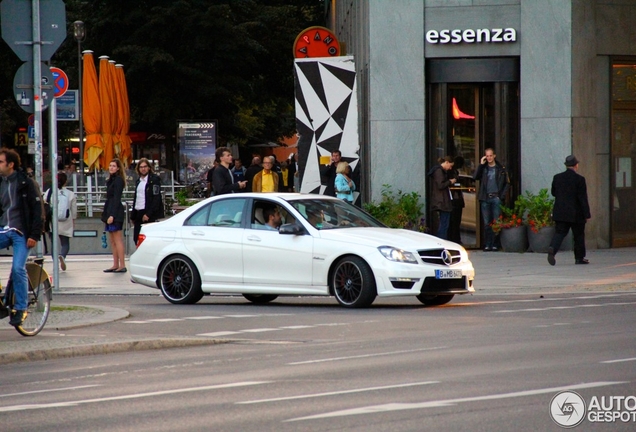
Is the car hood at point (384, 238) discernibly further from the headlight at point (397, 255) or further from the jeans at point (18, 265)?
the jeans at point (18, 265)

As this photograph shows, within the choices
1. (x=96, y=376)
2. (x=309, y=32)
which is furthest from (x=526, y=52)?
(x=96, y=376)

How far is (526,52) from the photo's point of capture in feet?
80.3

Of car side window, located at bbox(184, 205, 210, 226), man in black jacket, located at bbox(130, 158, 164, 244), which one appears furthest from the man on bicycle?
man in black jacket, located at bbox(130, 158, 164, 244)

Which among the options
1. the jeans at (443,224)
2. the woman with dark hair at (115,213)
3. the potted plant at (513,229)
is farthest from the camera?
the potted plant at (513,229)

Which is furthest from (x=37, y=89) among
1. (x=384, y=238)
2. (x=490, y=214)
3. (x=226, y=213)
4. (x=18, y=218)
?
(x=490, y=214)

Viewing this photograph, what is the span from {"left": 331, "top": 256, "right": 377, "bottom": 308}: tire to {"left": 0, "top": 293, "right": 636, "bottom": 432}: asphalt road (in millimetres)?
363

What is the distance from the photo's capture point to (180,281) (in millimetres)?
16719

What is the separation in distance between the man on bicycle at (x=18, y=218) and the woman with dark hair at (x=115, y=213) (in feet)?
29.6

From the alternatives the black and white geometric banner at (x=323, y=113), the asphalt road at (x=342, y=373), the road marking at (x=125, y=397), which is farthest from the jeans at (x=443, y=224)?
the road marking at (x=125, y=397)

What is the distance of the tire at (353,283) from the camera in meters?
14.8

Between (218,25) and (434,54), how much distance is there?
25.0 m

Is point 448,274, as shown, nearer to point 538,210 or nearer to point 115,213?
point 115,213

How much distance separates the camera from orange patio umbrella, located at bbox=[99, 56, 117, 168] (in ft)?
113

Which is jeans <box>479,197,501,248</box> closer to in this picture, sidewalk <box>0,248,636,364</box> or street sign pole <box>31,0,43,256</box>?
sidewalk <box>0,248,636,364</box>
